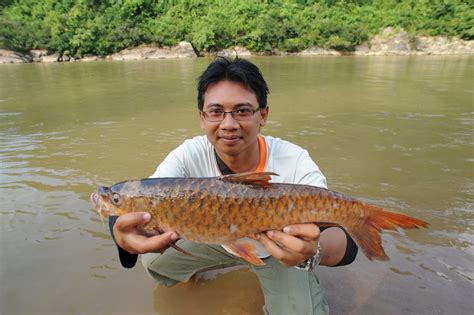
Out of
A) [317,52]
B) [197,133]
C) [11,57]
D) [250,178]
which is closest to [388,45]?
[317,52]

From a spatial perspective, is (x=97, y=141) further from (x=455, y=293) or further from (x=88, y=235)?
(x=455, y=293)

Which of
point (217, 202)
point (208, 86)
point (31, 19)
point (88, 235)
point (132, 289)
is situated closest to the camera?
point (217, 202)

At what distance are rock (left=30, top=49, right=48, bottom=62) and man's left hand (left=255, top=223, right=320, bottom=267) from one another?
149 ft

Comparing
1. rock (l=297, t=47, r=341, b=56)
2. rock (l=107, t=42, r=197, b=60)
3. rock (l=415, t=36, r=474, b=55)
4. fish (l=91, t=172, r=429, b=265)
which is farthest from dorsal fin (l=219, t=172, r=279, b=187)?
rock (l=415, t=36, r=474, b=55)

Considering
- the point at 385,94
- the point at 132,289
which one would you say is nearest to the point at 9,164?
the point at 132,289

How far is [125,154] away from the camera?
243 inches

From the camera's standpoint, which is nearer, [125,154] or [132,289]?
[132,289]

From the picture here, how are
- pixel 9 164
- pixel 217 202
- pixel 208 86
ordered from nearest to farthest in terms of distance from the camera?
pixel 217 202, pixel 208 86, pixel 9 164

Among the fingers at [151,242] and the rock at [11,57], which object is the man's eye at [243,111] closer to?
the fingers at [151,242]

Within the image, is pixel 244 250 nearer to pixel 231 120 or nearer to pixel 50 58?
pixel 231 120

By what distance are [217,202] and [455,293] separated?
217 centimetres

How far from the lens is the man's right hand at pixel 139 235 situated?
1787 mm

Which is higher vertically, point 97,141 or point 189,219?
point 189,219

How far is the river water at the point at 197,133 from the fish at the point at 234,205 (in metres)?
1.06
